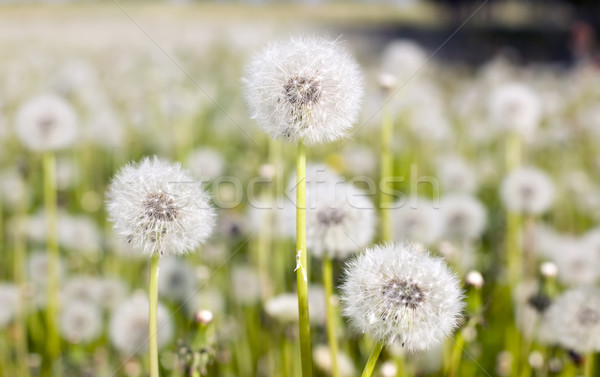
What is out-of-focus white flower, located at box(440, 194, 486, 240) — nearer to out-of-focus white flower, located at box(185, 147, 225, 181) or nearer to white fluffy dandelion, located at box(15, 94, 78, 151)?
out-of-focus white flower, located at box(185, 147, 225, 181)

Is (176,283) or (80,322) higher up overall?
(176,283)

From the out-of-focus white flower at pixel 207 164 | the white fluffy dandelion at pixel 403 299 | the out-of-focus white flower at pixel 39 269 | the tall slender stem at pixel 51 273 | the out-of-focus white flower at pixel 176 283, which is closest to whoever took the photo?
the white fluffy dandelion at pixel 403 299

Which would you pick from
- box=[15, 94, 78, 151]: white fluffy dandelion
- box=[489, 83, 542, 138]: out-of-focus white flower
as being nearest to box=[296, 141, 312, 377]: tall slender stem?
box=[15, 94, 78, 151]: white fluffy dandelion

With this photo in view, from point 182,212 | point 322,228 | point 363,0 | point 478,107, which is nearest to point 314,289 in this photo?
point 322,228

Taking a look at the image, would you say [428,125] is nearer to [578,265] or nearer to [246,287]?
[578,265]

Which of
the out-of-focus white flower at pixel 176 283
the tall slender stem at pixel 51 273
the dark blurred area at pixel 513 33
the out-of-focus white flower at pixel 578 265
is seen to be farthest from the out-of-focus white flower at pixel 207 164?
the dark blurred area at pixel 513 33

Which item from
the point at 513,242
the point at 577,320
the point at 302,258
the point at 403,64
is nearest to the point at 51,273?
the point at 302,258

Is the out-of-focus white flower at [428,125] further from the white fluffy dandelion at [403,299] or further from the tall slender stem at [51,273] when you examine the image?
the white fluffy dandelion at [403,299]
